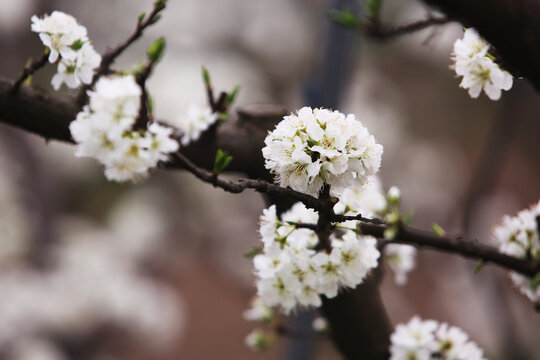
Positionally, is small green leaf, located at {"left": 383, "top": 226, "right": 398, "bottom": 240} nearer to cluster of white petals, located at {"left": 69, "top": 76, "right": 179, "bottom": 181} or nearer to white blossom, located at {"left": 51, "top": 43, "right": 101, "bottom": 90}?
cluster of white petals, located at {"left": 69, "top": 76, "right": 179, "bottom": 181}

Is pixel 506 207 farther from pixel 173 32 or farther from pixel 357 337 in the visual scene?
pixel 357 337

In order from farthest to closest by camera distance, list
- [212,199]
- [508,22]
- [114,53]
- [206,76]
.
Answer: [212,199]
[206,76]
[114,53]
[508,22]

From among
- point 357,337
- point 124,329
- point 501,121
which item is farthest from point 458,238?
point 124,329

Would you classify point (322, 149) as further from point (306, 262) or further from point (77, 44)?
point (77, 44)

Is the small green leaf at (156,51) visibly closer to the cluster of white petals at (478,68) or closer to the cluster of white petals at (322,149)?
the cluster of white petals at (322,149)

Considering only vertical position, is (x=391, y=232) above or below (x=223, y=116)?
below

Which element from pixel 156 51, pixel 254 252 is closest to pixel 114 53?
pixel 156 51
